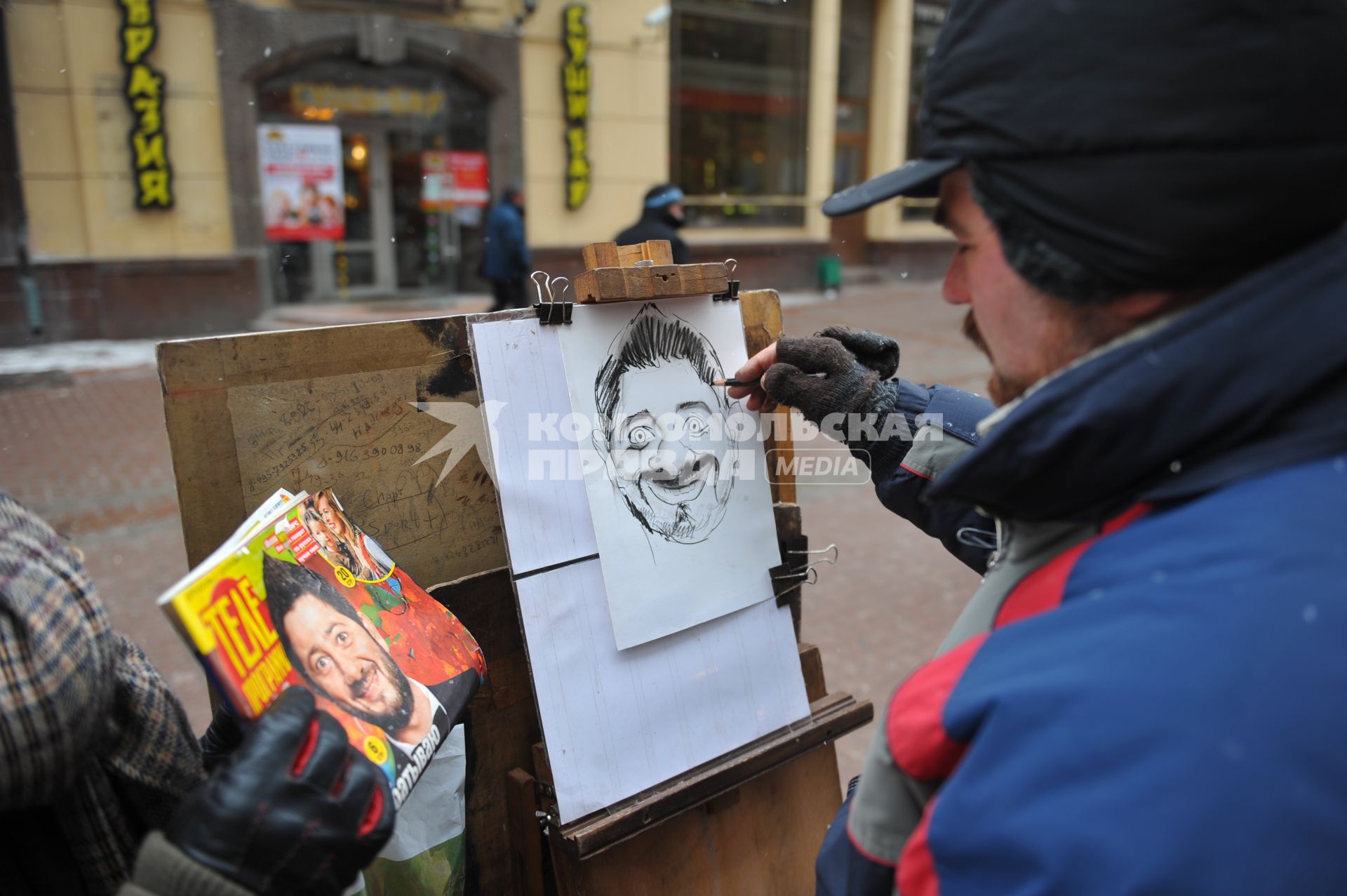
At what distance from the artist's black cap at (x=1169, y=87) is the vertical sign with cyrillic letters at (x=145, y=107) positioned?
30.8 feet

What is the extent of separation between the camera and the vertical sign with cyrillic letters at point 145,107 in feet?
25.9

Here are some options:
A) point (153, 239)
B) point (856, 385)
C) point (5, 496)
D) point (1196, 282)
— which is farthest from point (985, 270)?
point (153, 239)

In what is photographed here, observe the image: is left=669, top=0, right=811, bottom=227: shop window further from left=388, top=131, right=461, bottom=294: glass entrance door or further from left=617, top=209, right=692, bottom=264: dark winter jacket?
left=617, top=209, right=692, bottom=264: dark winter jacket

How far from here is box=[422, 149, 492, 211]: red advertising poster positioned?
1025 centimetres

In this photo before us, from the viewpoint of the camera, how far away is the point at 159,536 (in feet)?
14.3

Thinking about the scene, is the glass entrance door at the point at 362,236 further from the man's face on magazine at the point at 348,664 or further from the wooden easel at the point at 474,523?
the man's face on magazine at the point at 348,664

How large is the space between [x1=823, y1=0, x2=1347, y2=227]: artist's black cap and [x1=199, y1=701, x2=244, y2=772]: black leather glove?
1213 mm

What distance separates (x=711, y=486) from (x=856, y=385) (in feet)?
1.18

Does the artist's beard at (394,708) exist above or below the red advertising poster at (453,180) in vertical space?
below

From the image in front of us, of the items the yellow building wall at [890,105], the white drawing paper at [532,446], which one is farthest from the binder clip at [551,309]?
the yellow building wall at [890,105]

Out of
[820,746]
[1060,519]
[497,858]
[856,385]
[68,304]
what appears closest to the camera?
[1060,519]

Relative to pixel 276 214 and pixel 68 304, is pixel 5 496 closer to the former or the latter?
pixel 68 304

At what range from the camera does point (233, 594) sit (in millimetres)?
1042

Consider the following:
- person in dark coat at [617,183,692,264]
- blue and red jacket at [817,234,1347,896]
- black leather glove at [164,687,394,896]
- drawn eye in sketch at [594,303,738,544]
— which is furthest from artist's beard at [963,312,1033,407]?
person in dark coat at [617,183,692,264]
